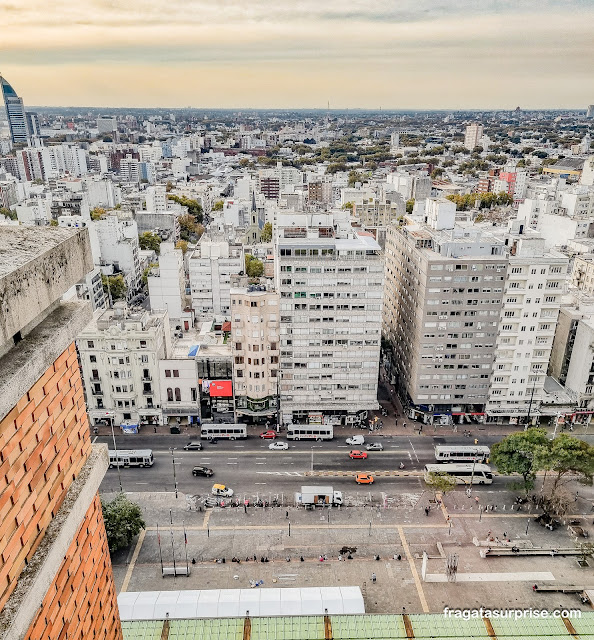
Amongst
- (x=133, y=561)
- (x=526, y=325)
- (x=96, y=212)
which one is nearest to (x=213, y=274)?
(x=526, y=325)

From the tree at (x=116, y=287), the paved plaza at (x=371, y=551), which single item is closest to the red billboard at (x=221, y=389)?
the paved plaza at (x=371, y=551)

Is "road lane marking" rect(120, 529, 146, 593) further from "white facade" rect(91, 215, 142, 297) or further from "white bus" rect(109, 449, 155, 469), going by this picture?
"white facade" rect(91, 215, 142, 297)

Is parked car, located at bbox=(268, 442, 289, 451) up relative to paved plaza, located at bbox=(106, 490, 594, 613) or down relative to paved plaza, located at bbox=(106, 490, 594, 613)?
up

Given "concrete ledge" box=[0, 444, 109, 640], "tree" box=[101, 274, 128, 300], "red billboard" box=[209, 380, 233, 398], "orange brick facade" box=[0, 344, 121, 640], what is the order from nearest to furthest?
"concrete ledge" box=[0, 444, 109, 640] → "orange brick facade" box=[0, 344, 121, 640] → "red billboard" box=[209, 380, 233, 398] → "tree" box=[101, 274, 128, 300]

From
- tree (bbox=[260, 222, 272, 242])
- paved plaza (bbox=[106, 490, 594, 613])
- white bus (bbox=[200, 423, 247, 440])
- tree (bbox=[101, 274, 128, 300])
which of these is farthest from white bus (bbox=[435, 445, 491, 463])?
tree (bbox=[260, 222, 272, 242])

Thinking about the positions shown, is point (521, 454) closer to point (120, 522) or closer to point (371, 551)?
point (371, 551)

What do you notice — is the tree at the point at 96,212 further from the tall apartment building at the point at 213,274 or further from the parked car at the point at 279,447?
the parked car at the point at 279,447
